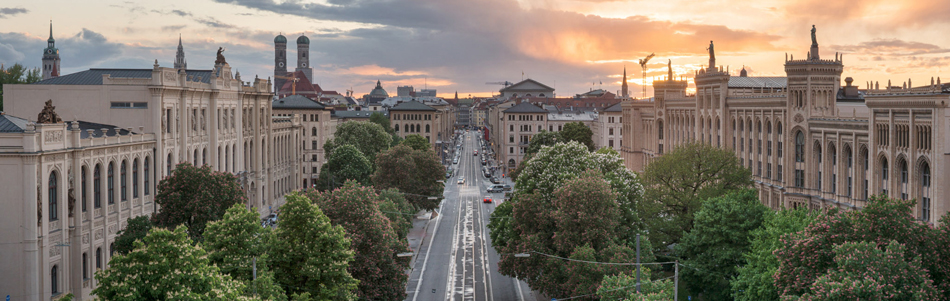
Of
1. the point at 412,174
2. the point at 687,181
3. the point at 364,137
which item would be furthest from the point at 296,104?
the point at 687,181

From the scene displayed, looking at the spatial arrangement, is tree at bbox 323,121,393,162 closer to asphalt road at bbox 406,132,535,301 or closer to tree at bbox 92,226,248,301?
asphalt road at bbox 406,132,535,301

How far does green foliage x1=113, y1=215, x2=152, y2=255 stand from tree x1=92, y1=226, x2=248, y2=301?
21431 mm

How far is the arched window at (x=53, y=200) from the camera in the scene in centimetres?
5266

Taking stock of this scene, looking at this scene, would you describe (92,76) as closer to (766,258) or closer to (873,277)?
(766,258)

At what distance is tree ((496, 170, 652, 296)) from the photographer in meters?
54.2

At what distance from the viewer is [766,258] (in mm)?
47781

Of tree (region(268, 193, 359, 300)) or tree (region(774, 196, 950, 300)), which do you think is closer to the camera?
tree (region(774, 196, 950, 300))

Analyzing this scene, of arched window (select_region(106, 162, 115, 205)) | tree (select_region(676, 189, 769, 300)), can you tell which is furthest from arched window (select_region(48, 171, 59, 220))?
tree (select_region(676, 189, 769, 300))

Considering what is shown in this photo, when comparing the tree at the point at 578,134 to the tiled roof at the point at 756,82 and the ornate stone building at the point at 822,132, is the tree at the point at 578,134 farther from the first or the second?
the tiled roof at the point at 756,82

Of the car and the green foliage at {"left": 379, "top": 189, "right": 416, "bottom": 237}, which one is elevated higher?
the green foliage at {"left": 379, "top": 189, "right": 416, "bottom": 237}

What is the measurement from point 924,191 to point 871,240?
90.4ft

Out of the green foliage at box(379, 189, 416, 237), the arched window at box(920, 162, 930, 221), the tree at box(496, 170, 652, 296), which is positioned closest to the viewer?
the tree at box(496, 170, 652, 296)

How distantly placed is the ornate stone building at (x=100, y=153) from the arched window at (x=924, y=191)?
187ft

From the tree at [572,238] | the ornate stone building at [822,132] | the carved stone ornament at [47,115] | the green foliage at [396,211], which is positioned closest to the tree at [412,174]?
the green foliage at [396,211]
